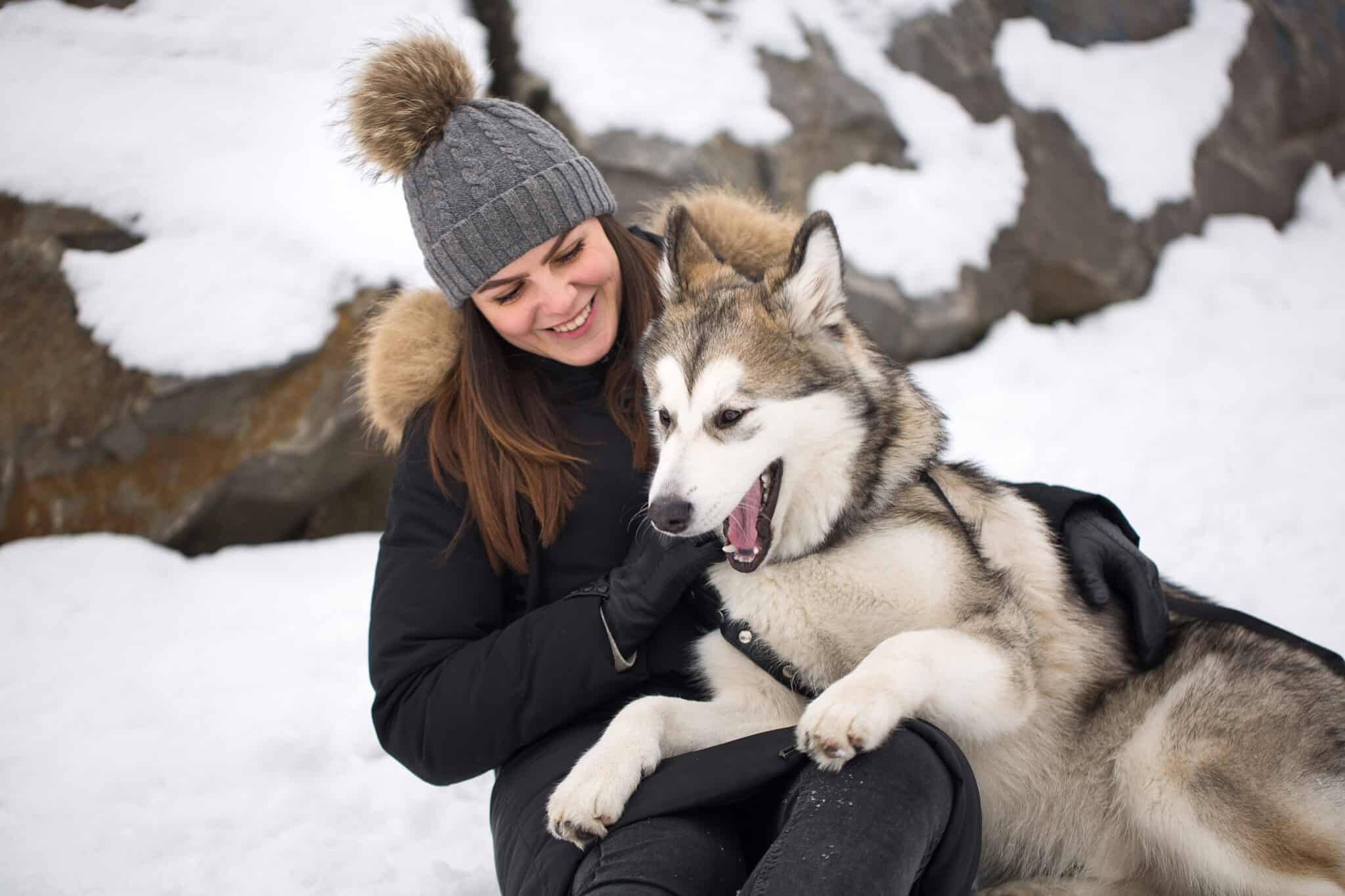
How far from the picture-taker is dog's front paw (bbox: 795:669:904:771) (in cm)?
170

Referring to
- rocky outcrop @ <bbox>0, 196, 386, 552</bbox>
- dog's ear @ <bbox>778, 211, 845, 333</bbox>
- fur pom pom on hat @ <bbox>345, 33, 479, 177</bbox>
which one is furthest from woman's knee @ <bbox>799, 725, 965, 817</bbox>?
rocky outcrop @ <bbox>0, 196, 386, 552</bbox>

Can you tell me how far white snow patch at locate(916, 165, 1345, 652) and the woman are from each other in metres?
1.75

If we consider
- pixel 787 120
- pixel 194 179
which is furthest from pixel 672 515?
pixel 787 120

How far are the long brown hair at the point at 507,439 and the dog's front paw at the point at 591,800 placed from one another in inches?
26.0

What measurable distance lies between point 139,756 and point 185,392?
1.80 m

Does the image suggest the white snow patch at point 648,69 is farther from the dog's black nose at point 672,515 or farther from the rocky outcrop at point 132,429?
the dog's black nose at point 672,515

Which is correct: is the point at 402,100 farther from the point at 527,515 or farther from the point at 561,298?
the point at 527,515

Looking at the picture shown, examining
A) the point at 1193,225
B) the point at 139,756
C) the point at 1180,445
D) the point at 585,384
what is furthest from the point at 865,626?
the point at 1193,225

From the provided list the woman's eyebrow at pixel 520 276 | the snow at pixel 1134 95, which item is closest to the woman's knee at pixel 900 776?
the woman's eyebrow at pixel 520 276

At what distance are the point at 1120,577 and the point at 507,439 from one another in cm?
154

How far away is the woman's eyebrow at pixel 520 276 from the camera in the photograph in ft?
7.53

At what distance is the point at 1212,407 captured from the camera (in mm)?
5004

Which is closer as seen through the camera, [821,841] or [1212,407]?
[821,841]

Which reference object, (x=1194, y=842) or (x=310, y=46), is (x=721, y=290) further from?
(x=310, y=46)
